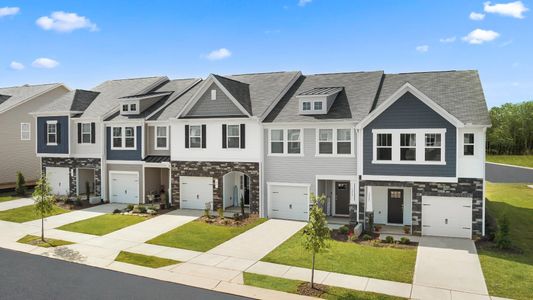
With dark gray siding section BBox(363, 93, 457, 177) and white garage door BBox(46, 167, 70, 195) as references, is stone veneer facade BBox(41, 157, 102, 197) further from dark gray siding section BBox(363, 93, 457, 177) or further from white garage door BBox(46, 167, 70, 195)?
dark gray siding section BBox(363, 93, 457, 177)

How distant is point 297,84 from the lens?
2894 centimetres

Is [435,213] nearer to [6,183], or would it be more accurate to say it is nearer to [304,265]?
[304,265]

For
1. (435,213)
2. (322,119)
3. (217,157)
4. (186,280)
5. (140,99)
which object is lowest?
(186,280)

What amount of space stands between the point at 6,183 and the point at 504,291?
129ft

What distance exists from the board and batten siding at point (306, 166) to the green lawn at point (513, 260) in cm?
818

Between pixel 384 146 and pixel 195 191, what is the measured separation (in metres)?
13.1

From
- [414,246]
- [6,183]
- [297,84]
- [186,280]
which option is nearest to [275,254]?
[186,280]

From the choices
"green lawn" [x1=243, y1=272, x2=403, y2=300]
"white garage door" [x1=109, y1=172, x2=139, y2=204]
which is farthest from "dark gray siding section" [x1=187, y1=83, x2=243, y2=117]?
"green lawn" [x1=243, y1=272, x2=403, y2=300]

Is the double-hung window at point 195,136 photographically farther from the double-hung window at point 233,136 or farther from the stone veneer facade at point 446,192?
the stone veneer facade at point 446,192

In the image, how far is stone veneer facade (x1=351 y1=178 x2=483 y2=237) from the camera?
20109mm

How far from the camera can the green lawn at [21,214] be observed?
24.7 metres

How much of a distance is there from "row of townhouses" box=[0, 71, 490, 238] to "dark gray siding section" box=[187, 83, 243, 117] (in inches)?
2.8

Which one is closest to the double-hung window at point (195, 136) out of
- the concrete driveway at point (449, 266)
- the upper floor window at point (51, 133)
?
the upper floor window at point (51, 133)

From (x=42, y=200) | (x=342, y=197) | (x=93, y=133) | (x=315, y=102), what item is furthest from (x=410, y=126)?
(x=93, y=133)
